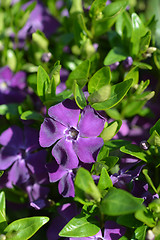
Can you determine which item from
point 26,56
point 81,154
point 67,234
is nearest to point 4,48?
point 26,56

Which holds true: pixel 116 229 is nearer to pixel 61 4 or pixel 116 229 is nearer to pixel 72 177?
pixel 72 177

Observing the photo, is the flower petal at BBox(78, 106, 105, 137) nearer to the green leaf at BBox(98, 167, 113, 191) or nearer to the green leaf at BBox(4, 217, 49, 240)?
the green leaf at BBox(98, 167, 113, 191)

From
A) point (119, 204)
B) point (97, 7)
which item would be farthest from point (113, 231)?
point (97, 7)

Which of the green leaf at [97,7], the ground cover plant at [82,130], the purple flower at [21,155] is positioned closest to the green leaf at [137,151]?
the ground cover plant at [82,130]

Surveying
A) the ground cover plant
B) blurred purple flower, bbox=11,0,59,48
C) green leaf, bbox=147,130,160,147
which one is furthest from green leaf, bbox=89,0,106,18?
green leaf, bbox=147,130,160,147

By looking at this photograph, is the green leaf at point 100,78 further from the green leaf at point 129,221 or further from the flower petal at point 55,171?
the green leaf at point 129,221
